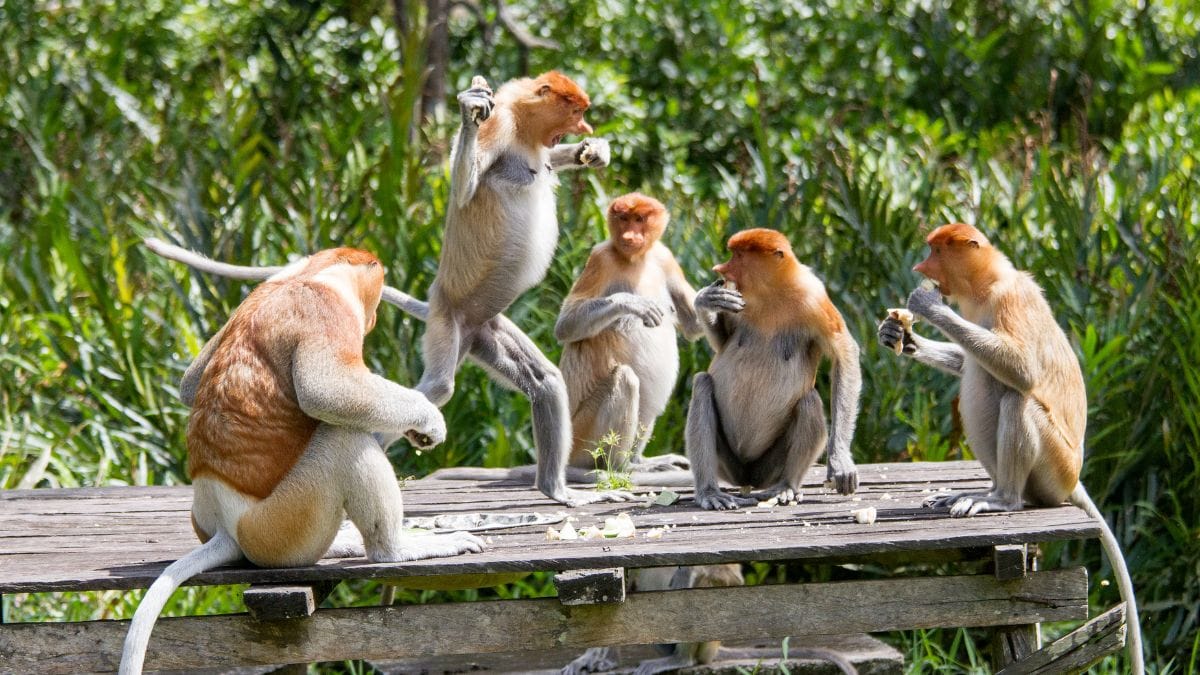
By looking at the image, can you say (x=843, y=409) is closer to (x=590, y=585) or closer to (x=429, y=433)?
(x=590, y=585)

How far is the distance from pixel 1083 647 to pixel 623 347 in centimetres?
206

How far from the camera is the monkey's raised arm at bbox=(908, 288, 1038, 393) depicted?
13.6 feet

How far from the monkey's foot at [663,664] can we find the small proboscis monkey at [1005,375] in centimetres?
130

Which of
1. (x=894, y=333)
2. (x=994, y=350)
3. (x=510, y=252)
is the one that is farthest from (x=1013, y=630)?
(x=510, y=252)

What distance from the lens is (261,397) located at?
11.5 feet

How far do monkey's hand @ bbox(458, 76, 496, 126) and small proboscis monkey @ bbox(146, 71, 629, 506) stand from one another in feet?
0.93

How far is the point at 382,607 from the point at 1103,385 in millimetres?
3436

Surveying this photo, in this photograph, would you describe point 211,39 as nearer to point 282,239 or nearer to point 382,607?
point 282,239

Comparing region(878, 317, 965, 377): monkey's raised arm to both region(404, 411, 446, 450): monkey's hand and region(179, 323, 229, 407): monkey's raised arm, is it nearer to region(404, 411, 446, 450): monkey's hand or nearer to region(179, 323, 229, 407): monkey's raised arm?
region(404, 411, 446, 450): monkey's hand

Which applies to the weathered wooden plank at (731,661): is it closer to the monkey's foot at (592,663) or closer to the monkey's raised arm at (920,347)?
the monkey's foot at (592,663)

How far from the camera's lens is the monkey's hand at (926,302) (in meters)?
4.21

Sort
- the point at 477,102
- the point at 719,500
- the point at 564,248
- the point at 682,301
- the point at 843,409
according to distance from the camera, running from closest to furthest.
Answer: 1. the point at 477,102
2. the point at 719,500
3. the point at 843,409
4. the point at 682,301
5. the point at 564,248

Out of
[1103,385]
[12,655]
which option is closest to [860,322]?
[1103,385]

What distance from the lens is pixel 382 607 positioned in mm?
3828
